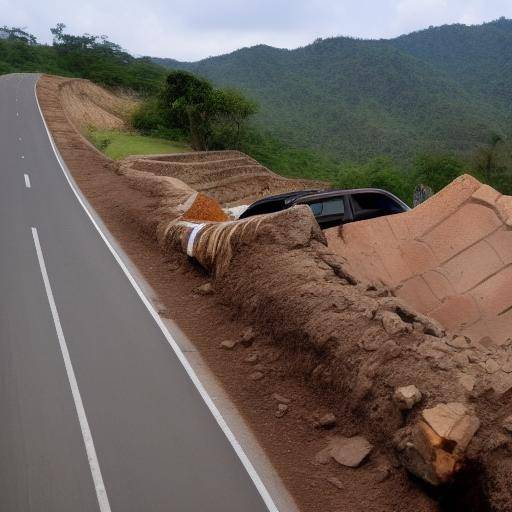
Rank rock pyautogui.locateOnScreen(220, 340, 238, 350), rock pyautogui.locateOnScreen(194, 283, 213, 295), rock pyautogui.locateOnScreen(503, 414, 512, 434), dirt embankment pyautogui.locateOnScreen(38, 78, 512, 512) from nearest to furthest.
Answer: rock pyautogui.locateOnScreen(503, 414, 512, 434) → dirt embankment pyautogui.locateOnScreen(38, 78, 512, 512) → rock pyautogui.locateOnScreen(220, 340, 238, 350) → rock pyautogui.locateOnScreen(194, 283, 213, 295)

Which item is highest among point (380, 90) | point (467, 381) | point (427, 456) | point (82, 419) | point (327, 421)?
point (380, 90)

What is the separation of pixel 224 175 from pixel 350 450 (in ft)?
111

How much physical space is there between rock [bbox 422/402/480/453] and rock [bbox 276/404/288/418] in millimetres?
2293

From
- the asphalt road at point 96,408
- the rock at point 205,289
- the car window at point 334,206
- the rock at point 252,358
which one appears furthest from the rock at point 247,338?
the car window at point 334,206

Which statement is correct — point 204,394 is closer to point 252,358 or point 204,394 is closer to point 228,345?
point 252,358

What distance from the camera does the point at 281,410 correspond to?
8375 millimetres

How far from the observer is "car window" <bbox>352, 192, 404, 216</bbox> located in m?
12.2

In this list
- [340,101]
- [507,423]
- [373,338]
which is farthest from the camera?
[340,101]

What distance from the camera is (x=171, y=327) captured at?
11062 mm

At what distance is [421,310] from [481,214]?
2.05m

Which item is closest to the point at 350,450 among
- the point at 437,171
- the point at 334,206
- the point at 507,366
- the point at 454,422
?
the point at 454,422

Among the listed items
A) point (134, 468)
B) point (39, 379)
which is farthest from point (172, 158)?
point (134, 468)

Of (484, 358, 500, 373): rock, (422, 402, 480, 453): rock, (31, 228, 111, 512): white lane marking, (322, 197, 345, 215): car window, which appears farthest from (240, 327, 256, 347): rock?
(484, 358, 500, 373): rock

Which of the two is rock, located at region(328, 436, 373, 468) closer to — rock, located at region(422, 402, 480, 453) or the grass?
rock, located at region(422, 402, 480, 453)
